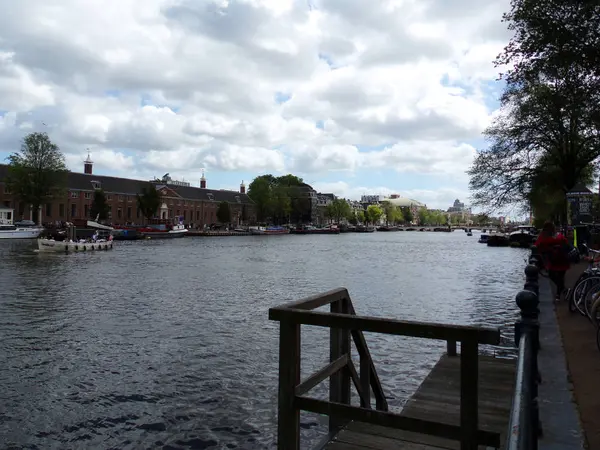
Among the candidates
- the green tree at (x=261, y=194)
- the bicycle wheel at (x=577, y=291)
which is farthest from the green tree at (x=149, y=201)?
the bicycle wheel at (x=577, y=291)

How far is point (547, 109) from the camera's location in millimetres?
33031

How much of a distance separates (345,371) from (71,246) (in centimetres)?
5268

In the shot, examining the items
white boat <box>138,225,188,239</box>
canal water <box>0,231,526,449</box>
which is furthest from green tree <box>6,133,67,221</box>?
canal water <box>0,231,526,449</box>

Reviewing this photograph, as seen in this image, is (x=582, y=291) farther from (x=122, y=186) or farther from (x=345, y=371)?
(x=122, y=186)

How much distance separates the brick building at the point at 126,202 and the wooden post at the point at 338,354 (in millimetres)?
104966

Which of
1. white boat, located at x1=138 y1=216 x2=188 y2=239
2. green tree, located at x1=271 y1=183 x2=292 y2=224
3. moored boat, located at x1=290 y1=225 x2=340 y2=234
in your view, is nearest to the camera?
white boat, located at x1=138 y1=216 x2=188 y2=239

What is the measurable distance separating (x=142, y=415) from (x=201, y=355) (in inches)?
140

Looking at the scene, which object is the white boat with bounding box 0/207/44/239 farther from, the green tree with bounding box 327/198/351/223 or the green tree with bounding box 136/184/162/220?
the green tree with bounding box 327/198/351/223

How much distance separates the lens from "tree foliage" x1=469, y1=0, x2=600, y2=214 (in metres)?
19.7

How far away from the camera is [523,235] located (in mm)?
72312

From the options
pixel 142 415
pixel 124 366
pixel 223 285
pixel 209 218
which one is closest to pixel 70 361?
pixel 124 366

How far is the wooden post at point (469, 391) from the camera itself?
3.47 metres

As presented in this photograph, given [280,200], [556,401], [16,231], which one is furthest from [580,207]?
[280,200]

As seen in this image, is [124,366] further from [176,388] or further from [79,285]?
[79,285]
